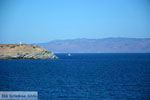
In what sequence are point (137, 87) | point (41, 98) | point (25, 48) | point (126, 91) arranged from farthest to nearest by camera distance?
point (25, 48), point (137, 87), point (126, 91), point (41, 98)

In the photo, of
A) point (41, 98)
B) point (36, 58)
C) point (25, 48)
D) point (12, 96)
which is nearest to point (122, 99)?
point (41, 98)

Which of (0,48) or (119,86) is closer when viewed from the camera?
(119,86)

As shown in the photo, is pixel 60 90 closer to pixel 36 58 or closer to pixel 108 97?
pixel 108 97

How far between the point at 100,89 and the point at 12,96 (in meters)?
18.2

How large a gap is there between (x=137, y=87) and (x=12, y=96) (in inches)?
995

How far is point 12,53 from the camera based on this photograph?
171 meters

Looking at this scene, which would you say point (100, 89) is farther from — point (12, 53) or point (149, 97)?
point (12, 53)

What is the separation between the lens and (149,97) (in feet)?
157

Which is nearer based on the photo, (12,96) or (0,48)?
(12,96)

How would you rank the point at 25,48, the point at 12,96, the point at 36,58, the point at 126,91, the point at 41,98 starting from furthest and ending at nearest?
the point at 36,58
the point at 25,48
the point at 126,91
the point at 41,98
the point at 12,96

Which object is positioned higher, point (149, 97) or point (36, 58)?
point (36, 58)

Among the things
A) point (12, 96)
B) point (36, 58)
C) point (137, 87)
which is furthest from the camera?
point (36, 58)

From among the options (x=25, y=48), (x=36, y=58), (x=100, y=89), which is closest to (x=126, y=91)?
(x=100, y=89)

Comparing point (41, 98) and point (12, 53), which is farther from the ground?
point (12, 53)
